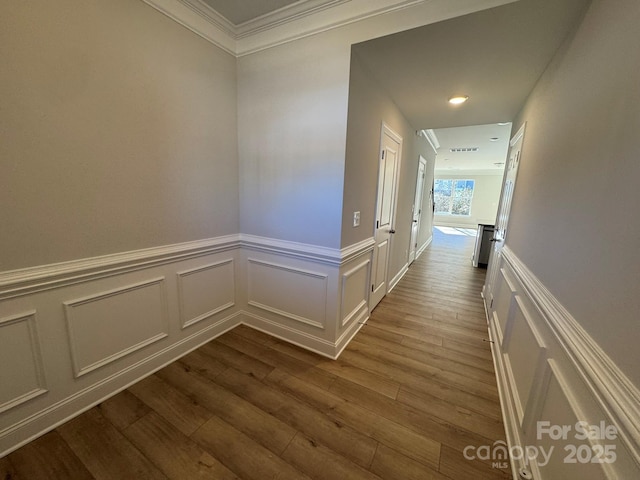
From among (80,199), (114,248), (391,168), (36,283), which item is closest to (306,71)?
(391,168)

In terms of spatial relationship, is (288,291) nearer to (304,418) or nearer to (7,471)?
(304,418)

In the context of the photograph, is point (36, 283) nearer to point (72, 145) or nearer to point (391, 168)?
point (72, 145)

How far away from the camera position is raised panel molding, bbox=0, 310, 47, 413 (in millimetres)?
1236

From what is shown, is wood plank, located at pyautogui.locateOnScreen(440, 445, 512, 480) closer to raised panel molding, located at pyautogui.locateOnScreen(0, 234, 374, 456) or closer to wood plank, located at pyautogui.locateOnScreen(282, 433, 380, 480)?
wood plank, located at pyautogui.locateOnScreen(282, 433, 380, 480)

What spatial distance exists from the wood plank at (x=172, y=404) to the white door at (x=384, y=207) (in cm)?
195

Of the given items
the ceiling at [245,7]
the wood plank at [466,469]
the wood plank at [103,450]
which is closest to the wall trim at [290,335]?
the wood plank at [466,469]

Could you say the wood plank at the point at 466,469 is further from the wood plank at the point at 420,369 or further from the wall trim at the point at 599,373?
the wall trim at the point at 599,373

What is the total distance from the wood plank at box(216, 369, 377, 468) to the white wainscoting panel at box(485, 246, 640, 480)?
2.59 ft

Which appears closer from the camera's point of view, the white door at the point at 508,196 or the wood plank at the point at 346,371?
the wood plank at the point at 346,371

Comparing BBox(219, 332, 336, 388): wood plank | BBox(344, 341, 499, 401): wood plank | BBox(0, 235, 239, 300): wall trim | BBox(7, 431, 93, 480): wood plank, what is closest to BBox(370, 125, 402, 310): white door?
BBox(344, 341, 499, 401): wood plank

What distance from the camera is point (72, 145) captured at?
4.39 ft

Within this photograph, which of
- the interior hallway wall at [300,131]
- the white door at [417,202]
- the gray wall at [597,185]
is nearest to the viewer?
the gray wall at [597,185]

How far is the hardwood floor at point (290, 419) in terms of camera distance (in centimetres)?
126

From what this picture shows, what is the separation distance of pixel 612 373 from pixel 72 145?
96.9 inches
